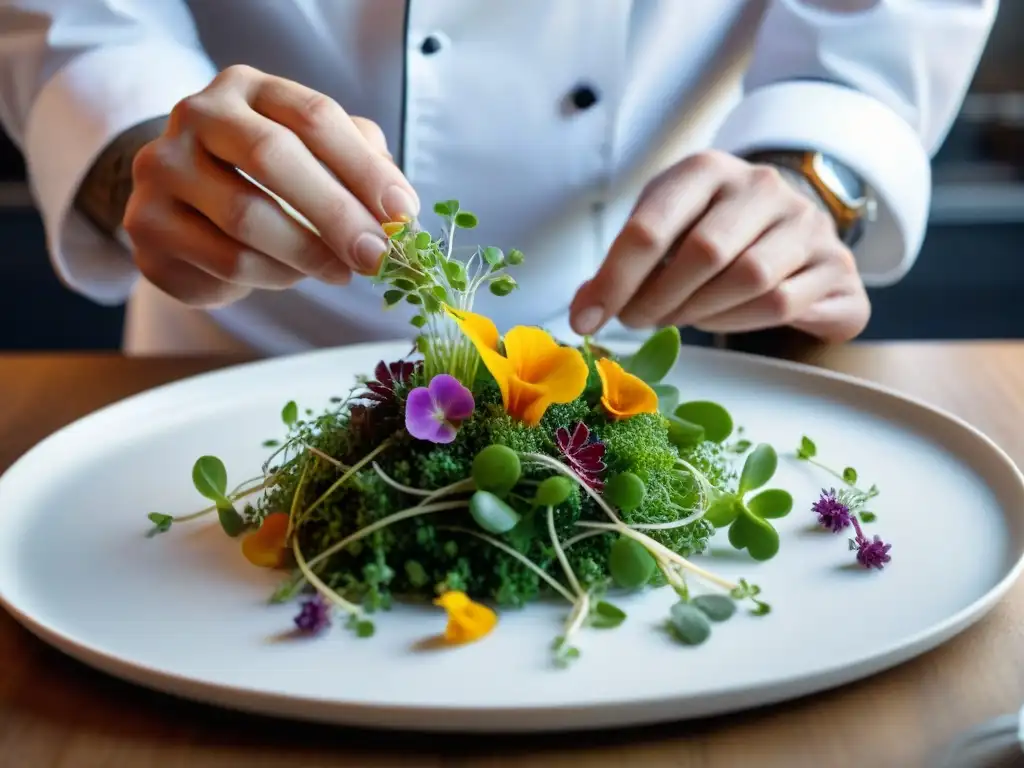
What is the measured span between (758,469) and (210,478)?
323 mm

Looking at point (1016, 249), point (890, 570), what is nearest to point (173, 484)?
point (890, 570)

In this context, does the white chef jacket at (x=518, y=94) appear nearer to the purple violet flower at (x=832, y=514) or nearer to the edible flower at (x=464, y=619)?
the purple violet flower at (x=832, y=514)

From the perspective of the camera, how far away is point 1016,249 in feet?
7.48

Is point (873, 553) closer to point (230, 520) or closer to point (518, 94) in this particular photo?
point (230, 520)

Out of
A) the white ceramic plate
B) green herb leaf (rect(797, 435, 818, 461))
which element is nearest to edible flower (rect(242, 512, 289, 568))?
the white ceramic plate

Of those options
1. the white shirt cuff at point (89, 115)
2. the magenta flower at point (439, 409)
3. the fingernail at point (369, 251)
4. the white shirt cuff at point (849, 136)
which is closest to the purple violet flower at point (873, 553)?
the magenta flower at point (439, 409)

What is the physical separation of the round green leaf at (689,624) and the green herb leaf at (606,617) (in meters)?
0.02

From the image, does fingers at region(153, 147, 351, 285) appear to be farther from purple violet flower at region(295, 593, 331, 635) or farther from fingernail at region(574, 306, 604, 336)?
purple violet flower at region(295, 593, 331, 635)

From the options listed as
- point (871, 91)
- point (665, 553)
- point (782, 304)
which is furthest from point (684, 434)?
point (871, 91)

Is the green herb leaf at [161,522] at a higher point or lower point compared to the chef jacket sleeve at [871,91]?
lower

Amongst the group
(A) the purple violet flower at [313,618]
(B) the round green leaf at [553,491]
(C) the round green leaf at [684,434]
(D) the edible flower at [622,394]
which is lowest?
(C) the round green leaf at [684,434]

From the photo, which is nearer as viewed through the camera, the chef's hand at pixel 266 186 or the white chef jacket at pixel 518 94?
the chef's hand at pixel 266 186

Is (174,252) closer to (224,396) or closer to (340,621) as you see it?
(224,396)

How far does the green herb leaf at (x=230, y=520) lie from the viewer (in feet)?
1.90
